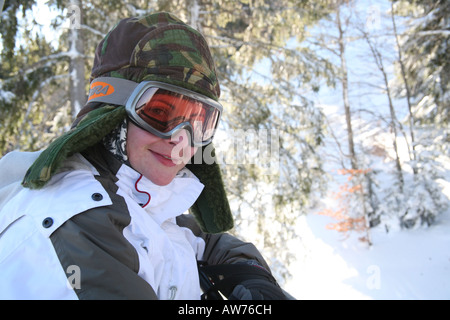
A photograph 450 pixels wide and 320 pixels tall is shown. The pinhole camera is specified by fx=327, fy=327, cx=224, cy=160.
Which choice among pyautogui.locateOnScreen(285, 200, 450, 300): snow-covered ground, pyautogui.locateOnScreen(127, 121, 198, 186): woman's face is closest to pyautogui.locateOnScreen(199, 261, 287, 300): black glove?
pyautogui.locateOnScreen(127, 121, 198, 186): woman's face

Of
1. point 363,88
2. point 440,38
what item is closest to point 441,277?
point 440,38

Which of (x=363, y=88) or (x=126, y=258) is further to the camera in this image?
(x=363, y=88)

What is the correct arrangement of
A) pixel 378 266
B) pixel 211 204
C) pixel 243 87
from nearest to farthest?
pixel 211 204
pixel 243 87
pixel 378 266

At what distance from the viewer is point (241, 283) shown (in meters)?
1.36

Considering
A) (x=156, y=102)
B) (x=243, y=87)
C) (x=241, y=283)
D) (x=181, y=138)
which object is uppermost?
(x=243, y=87)

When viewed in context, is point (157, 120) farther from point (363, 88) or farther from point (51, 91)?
Result: point (363, 88)

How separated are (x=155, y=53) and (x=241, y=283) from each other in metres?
1.04

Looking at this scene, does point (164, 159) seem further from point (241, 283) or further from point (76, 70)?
point (76, 70)

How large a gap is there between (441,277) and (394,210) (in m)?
4.90

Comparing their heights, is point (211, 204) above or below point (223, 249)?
above

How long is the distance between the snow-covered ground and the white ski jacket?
26.7 ft

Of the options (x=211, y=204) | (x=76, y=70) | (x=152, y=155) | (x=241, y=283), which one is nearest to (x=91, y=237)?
(x=152, y=155)

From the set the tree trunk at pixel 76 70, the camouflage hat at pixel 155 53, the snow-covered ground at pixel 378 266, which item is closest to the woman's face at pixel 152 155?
the camouflage hat at pixel 155 53
